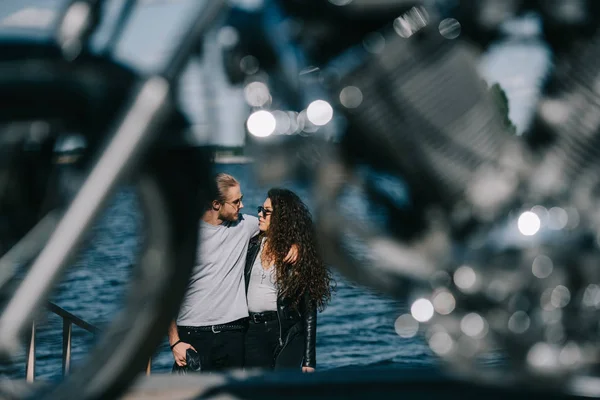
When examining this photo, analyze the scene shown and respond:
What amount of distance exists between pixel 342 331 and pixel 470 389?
59.2 ft

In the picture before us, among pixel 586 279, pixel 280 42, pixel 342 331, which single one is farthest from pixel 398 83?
pixel 342 331

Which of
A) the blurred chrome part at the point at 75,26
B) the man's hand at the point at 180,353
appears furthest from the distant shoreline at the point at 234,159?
the man's hand at the point at 180,353

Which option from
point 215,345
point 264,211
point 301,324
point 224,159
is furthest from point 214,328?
point 224,159

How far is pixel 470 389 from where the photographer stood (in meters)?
3.15

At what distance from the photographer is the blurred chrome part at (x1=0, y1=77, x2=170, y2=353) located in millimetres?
1784

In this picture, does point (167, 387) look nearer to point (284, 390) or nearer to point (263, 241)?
point (284, 390)

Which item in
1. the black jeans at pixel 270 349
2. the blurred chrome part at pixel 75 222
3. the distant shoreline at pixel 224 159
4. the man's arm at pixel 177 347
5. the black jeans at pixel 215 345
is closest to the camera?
the blurred chrome part at pixel 75 222

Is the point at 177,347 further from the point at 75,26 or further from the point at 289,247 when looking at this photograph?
the point at 75,26

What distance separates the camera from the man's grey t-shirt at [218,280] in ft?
14.8

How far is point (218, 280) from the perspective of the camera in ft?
15.0

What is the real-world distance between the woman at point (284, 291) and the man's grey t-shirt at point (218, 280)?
130mm

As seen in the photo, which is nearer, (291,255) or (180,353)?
(180,353)

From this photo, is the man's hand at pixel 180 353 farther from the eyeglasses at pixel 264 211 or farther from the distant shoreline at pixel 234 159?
the distant shoreline at pixel 234 159

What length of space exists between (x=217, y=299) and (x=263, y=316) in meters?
0.36
